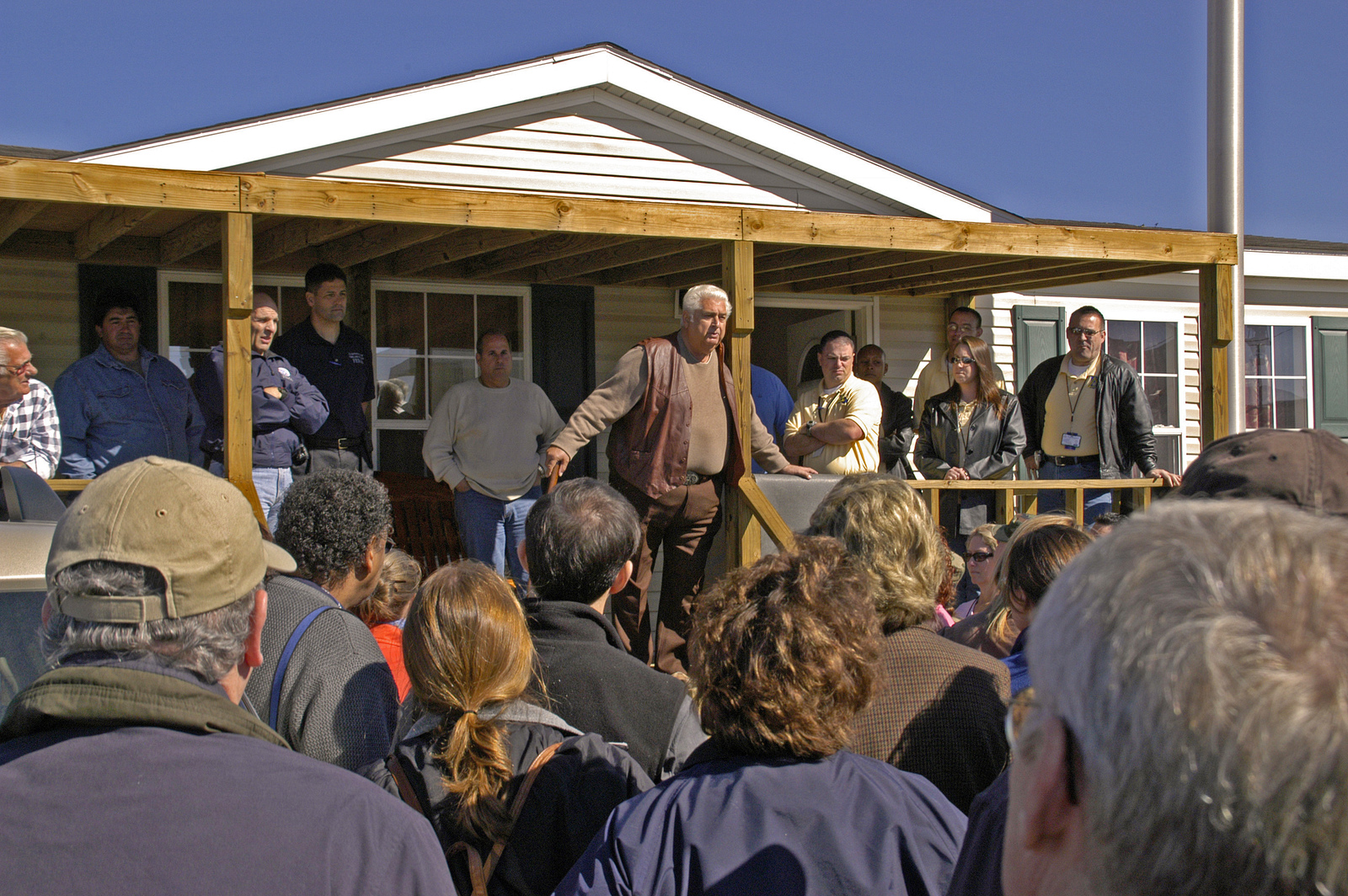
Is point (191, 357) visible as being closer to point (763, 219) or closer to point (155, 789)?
point (763, 219)

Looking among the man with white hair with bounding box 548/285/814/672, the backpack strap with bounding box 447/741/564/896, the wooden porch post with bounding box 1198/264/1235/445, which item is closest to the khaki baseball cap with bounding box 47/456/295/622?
the backpack strap with bounding box 447/741/564/896

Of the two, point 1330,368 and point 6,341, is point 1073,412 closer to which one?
point 1330,368

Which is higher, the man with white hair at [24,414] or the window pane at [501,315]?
the window pane at [501,315]

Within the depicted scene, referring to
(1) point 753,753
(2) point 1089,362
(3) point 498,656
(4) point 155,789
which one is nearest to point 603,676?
(3) point 498,656

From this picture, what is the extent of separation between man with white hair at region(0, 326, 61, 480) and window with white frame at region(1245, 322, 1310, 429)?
1040cm

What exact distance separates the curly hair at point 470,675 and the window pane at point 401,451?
18.8ft

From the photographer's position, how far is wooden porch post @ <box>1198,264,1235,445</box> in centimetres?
690

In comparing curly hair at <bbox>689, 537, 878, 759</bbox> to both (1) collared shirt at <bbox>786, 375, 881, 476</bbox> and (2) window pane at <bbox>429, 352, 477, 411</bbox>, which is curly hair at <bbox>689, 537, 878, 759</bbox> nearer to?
(1) collared shirt at <bbox>786, 375, 881, 476</bbox>

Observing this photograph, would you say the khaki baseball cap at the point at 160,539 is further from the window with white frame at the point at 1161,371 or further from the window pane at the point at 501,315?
the window with white frame at the point at 1161,371

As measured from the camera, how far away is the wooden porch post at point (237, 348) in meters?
4.89

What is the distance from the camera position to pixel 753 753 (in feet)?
5.56

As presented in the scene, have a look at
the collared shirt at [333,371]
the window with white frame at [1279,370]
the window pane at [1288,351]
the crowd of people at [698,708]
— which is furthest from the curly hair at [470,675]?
the window pane at [1288,351]

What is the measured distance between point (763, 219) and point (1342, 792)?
5.45 m

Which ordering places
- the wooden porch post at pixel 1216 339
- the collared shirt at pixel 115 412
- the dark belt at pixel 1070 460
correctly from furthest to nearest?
1. the dark belt at pixel 1070 460
2. the wooden porch post at pixel 1216 339
3. the collared shirt at pixel 115 412
